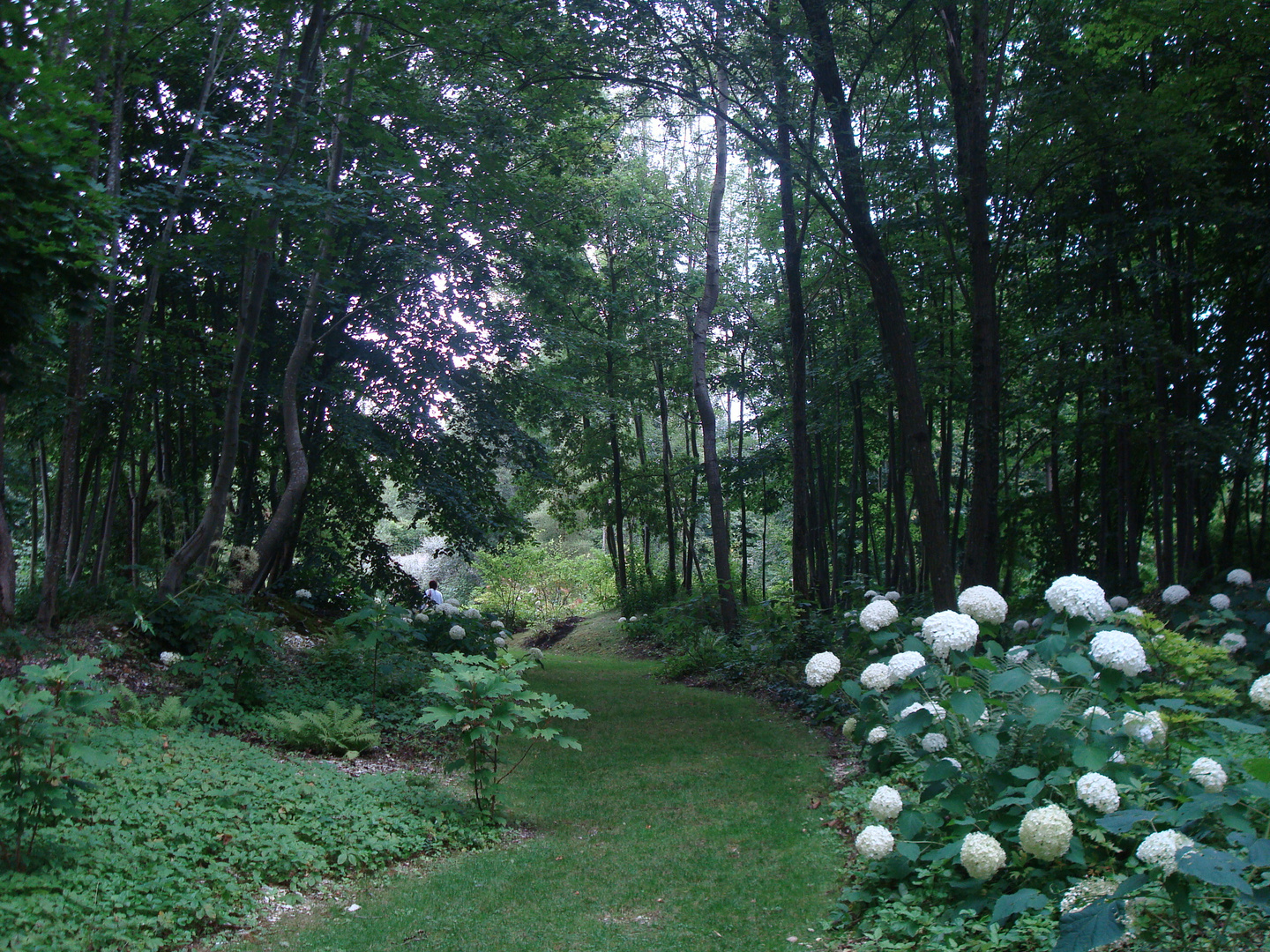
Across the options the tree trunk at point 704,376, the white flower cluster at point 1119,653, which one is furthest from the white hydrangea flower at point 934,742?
the tree trunk at point 704,376

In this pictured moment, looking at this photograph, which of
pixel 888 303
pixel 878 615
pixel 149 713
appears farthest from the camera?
pixel 888 303

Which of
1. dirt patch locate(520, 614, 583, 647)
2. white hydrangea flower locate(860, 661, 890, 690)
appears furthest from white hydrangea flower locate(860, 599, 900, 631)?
dirt patch locate(520, 614, 583, 647)

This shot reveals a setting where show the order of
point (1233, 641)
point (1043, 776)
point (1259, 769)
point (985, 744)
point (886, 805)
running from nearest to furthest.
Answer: point (1259, 769)
point (985, 744)
point (1043, 776)
point (886, 805)
point (1233, 641)

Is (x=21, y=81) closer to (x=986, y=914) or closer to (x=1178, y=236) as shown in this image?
(x=986, y=914)

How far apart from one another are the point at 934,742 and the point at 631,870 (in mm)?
1603

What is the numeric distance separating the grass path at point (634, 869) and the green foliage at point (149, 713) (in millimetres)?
2146

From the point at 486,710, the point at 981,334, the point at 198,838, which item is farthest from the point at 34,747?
the point at 981,334

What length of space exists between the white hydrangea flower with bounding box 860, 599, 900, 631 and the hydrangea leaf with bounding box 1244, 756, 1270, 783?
5.49 feet

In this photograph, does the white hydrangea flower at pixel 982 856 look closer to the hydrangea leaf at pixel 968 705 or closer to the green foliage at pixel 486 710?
the hydrangea leaf at pixel 968 705

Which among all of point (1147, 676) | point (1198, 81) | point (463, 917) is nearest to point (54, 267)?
point (463, 917)

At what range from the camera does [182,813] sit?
Result: 3.77 meters

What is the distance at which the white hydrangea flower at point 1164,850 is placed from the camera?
230cm

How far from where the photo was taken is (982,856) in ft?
9.30

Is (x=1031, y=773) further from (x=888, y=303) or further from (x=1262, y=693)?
(x=888, y=303)
